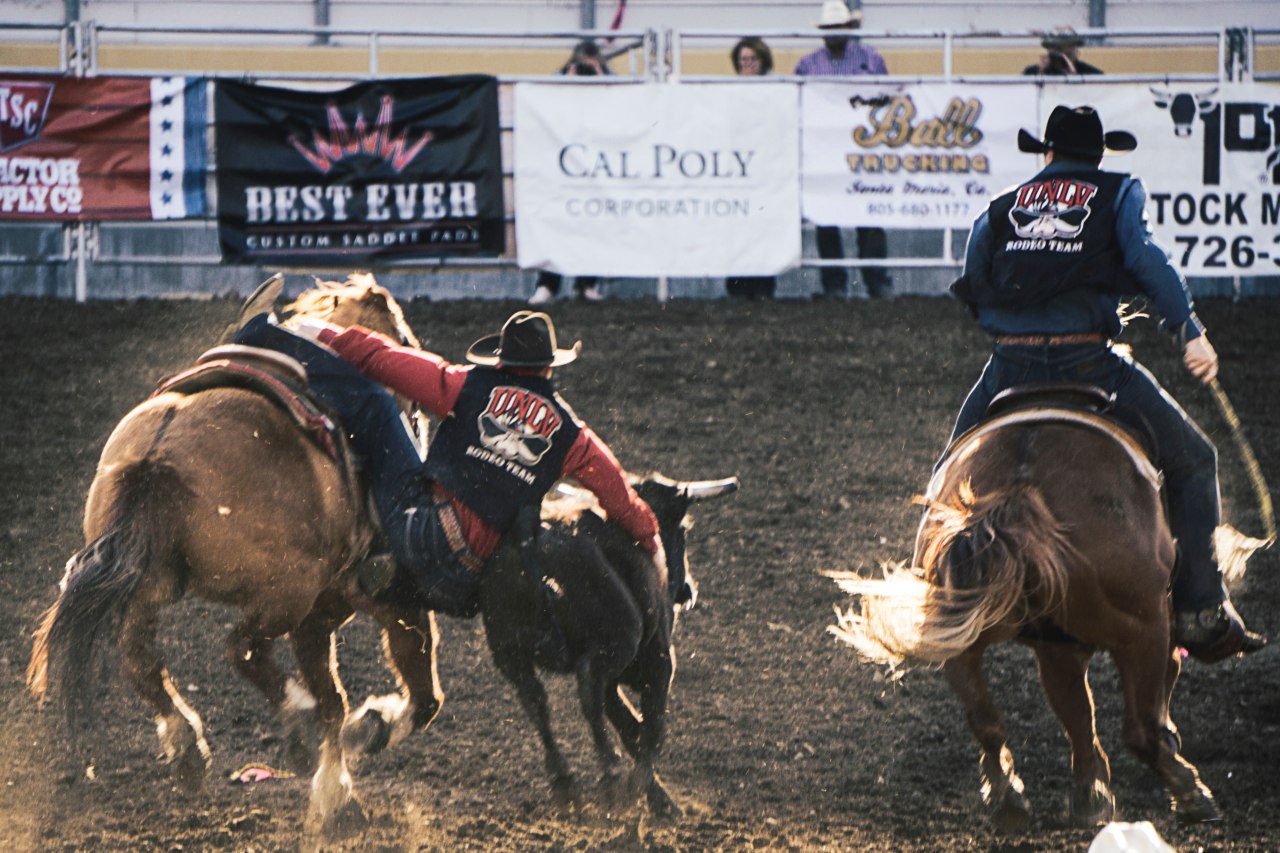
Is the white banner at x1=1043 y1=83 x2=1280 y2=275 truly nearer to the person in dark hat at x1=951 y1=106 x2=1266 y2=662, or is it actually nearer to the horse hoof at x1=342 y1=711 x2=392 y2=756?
the person in dark hat at x1=951 y1=106 x2=1266 y2=662

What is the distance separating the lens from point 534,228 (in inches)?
423

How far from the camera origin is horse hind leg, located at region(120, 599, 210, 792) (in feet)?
14.7

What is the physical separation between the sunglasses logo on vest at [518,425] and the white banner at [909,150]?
6508 millimetres

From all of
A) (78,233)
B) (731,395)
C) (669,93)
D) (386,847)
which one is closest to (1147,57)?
(669,93)

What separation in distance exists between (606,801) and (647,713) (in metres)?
0.31

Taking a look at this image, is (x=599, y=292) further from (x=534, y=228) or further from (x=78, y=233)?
(x=78, y=233)

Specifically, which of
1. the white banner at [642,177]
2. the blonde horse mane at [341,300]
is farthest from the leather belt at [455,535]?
the white banner at [642,177]

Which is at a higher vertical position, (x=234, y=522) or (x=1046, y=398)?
(x=1046, y=398)

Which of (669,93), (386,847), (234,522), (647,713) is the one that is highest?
(669,93)

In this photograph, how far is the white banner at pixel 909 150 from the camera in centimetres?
1084

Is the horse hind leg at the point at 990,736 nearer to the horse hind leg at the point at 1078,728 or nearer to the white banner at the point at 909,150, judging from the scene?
the horse hind leg at the point at 1078,728

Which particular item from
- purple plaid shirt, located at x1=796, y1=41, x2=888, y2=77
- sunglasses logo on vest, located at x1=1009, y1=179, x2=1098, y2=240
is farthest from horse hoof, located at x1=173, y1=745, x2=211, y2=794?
purple plaid shirt, located at x1=796, y1=41, x2=888, y2=77

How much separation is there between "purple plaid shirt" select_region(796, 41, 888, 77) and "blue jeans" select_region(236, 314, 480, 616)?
277 inches

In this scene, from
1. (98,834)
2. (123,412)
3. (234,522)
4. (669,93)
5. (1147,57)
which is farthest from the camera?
(1147,57)
